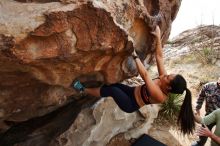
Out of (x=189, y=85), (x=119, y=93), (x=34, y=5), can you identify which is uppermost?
(x=34, y=5)

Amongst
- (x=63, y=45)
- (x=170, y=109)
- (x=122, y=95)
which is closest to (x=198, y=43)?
(x=170, y=109)

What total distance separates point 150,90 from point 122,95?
0.43 m

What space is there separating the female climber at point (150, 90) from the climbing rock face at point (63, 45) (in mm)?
214

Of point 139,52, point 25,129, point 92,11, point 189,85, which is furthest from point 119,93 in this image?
point 189,85

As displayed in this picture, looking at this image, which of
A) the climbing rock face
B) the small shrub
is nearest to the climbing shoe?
the climbing rock face

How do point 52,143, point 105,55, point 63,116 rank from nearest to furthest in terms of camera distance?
point 105,55 < point 52,143 < point 63,116

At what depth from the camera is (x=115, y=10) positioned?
429 cm

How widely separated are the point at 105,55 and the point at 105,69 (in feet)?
1.37

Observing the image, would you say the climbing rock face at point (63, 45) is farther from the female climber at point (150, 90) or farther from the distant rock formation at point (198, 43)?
the distant rock formation at point (198, 43)

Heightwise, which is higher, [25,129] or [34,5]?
[34,5]

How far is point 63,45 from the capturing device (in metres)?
4.09

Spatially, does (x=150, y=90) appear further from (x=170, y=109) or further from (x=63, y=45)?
(x=170, y=109)

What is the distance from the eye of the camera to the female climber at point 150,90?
458cm

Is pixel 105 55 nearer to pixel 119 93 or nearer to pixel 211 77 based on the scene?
pixel 119 93
